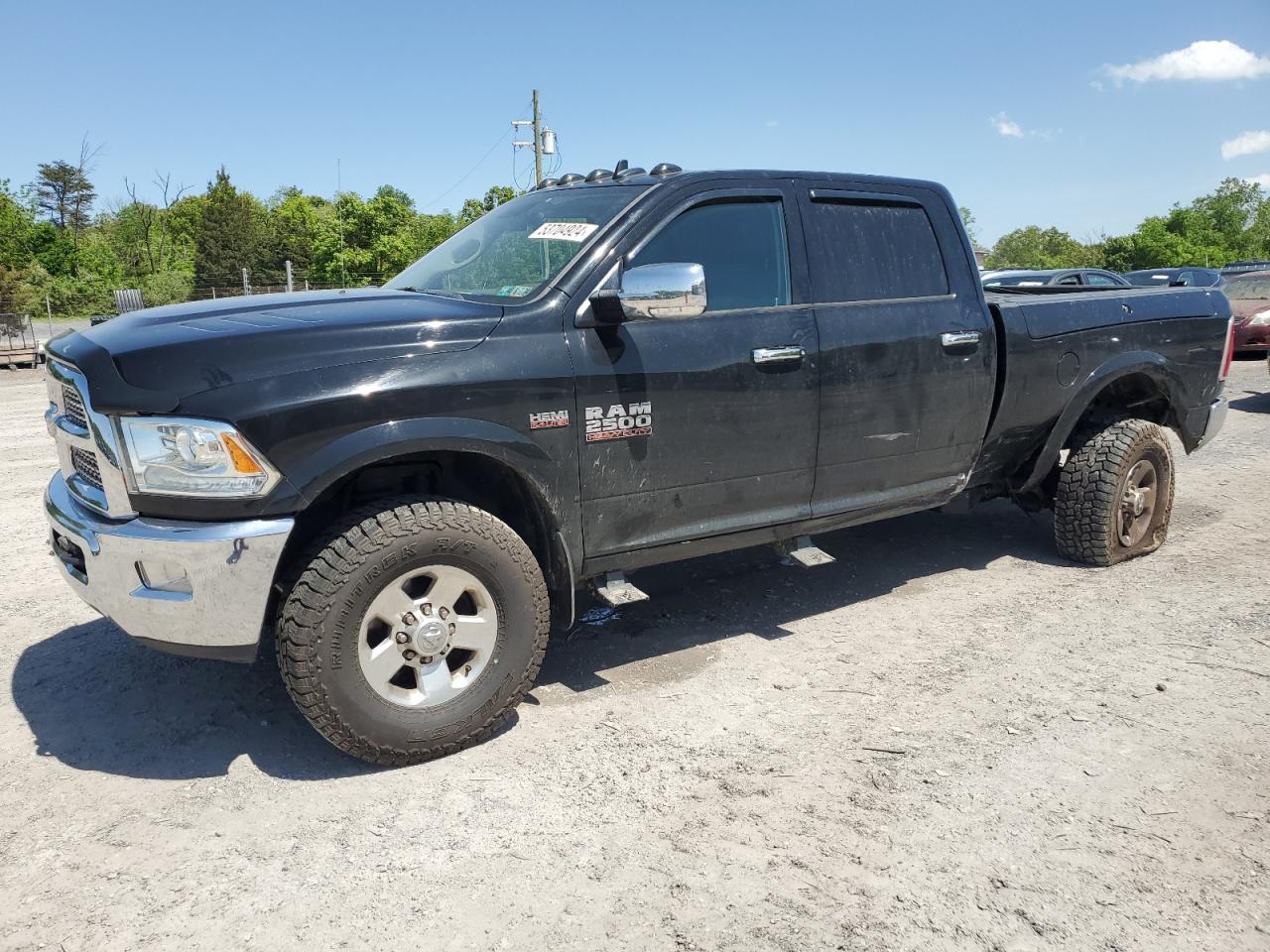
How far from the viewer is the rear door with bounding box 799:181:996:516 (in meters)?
4.08

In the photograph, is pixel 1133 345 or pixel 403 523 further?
pixel 1133 345

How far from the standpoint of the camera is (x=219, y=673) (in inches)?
156

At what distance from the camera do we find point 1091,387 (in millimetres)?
5023

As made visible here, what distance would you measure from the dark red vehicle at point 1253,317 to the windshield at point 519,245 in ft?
47.1

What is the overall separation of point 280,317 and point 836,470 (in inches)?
92.1

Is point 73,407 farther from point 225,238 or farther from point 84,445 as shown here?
point 225,238

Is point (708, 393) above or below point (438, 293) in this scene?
below

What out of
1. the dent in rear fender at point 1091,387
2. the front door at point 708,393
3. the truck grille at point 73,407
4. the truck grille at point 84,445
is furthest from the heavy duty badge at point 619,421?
the dent in rear fender at point 1091,387

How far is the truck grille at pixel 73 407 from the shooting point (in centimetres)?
310

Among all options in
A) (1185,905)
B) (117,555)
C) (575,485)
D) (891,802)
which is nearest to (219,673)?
(117,555)

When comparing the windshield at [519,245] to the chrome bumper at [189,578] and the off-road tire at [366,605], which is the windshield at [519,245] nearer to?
the off-road tire at [366,605]

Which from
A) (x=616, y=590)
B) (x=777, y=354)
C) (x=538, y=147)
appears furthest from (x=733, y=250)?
(x=538, y=147)

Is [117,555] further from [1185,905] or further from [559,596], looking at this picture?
[1185,905]

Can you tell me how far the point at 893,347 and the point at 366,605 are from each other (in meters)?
2.54
